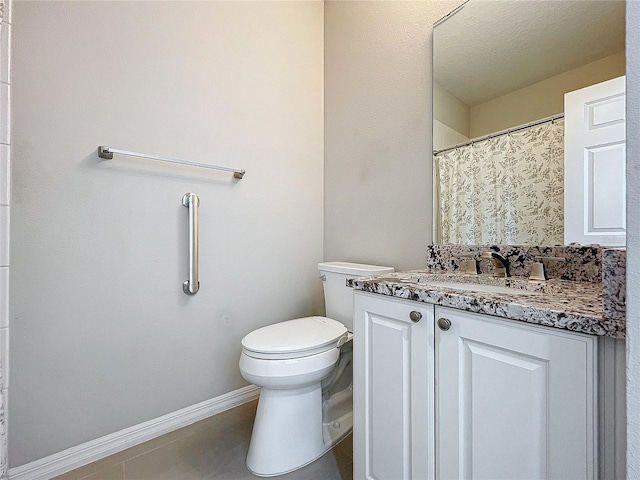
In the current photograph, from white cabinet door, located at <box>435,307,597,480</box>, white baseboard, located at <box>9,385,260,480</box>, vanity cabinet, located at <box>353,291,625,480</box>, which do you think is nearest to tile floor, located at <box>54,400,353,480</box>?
white baseboard, located at <box>9,385,260,480</box>

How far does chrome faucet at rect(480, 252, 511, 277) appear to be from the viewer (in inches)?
45.1

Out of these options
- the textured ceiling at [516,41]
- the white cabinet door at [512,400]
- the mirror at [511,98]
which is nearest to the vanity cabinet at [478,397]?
the white cabinet door at [512,400]

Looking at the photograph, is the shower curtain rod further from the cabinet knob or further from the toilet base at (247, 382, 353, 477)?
the toilet base at (247, 382, 353, 477)

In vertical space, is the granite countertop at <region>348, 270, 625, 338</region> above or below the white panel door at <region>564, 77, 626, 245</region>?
below

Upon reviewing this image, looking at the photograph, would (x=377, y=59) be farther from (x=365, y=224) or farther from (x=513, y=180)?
(x=513, y=180)

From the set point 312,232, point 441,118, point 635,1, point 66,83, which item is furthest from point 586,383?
point 66,83

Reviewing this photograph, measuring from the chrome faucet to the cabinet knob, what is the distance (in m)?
0.53

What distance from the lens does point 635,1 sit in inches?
18.7

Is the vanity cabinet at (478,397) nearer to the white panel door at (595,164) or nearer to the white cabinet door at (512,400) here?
the white cabinet door at (512,400)

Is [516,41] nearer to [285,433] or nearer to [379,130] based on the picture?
[379,130]

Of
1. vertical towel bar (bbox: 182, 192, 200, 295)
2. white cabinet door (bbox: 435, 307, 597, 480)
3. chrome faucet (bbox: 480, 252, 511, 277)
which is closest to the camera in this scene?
white cabinet door (bbox: 435, 307, 597, 480)

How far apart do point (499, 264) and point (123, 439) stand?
177 centimetres

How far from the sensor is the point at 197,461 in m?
1.27

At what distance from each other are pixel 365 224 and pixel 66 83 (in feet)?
4.98
